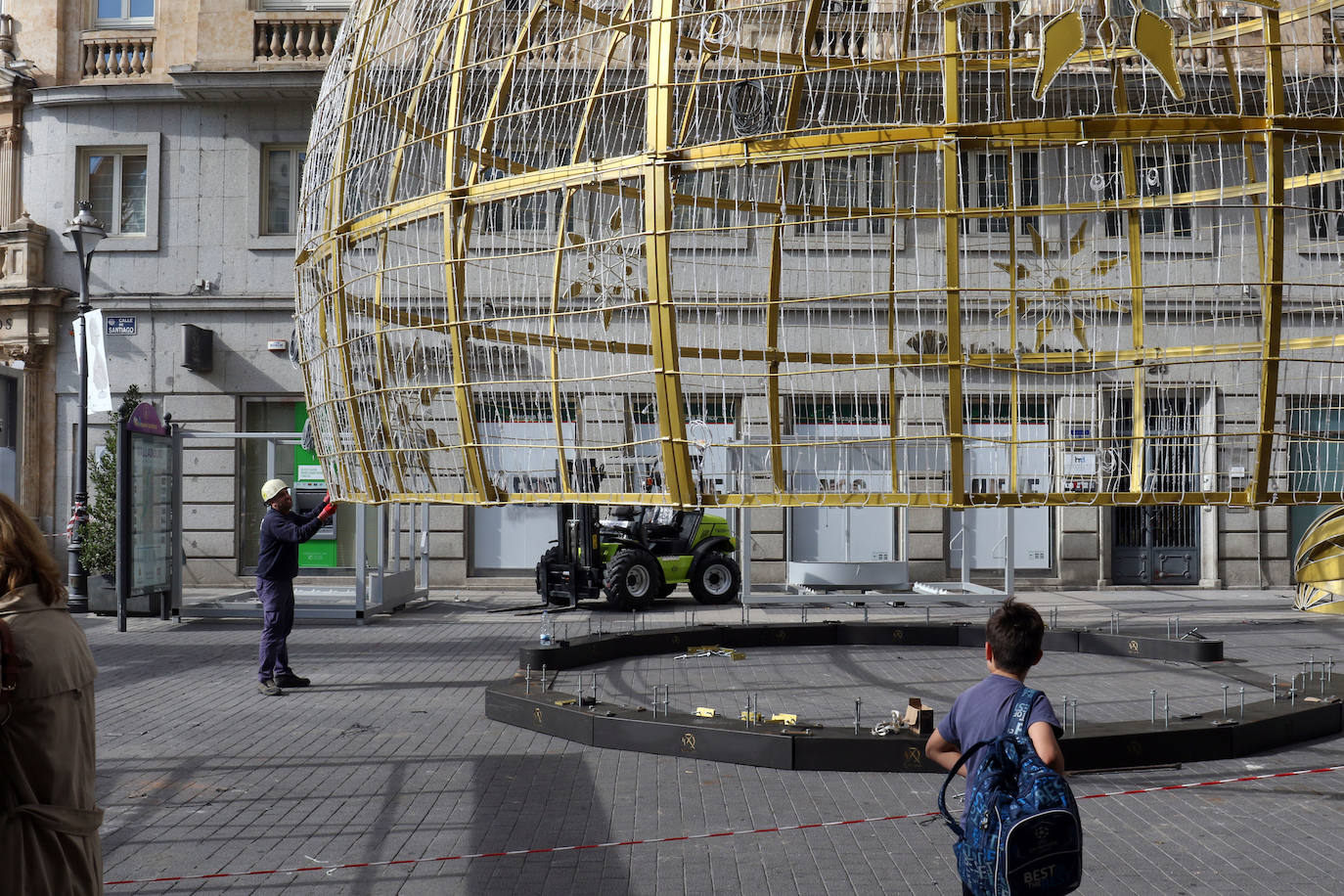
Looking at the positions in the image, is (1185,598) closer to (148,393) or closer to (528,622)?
(528,622)

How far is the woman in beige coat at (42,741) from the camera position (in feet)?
10.4

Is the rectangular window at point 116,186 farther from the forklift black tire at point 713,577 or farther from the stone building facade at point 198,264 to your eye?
the forklift black tire at point 713,577

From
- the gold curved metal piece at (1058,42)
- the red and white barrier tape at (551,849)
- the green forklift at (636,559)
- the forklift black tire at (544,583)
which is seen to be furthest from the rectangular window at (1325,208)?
the forklift black tire at (544,583)

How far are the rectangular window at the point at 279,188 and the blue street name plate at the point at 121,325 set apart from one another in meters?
3.09

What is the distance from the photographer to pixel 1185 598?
67.5 feet

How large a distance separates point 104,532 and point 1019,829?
18.3m

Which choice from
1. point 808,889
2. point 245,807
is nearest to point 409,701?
point 245,807

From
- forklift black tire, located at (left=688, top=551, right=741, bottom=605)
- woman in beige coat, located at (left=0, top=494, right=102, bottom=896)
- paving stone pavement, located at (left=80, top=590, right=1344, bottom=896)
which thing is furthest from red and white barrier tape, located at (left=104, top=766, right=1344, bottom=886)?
forklift black tire, located at (left=688, top=551, right=741, bottom=605)

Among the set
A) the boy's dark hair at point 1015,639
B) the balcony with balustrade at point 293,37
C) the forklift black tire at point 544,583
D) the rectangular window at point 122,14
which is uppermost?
the rectangular window at point 122,14

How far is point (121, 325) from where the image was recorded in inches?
898

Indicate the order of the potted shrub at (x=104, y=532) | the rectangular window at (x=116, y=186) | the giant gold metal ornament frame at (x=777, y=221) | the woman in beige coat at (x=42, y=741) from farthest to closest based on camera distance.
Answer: the rectangular window at (x=116, y=186) < the potted shrub at (x=104, y=532) < the giant gold metal ornament frame at (x=777, y=221) < the woman in beige coat at (x=42, y=741)

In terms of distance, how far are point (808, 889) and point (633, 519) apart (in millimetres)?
14891

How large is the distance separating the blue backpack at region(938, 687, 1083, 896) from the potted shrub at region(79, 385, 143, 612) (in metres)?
16.1

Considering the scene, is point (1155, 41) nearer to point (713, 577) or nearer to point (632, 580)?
point (632, 580)
